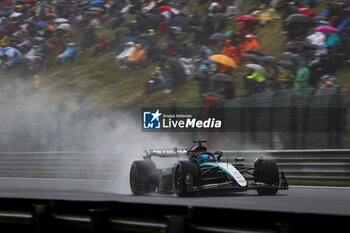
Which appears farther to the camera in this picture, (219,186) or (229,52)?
(229,52)

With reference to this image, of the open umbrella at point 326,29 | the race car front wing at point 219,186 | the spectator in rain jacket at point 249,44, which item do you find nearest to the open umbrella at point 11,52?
the spectator in rain jacket at point 249,44

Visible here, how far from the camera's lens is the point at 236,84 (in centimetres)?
2133

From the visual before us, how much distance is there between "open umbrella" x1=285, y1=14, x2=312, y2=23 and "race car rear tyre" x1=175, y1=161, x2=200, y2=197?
1263 centimetres

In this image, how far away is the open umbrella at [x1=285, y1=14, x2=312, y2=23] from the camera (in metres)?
21.7

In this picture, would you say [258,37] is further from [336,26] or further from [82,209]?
[82,209]

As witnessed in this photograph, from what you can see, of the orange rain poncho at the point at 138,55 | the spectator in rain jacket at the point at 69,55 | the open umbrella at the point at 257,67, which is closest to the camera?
the open umbrella at the point at 257,67

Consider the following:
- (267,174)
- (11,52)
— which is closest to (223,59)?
(267,174)

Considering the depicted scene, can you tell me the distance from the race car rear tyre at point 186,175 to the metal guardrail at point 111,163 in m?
4.50

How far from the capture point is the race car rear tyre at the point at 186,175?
1059 cm

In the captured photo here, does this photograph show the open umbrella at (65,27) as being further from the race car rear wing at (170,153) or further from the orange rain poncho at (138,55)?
the race car rear wing at (170,153)

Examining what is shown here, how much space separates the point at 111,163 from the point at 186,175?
820cm

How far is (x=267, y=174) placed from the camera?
36.2 feet

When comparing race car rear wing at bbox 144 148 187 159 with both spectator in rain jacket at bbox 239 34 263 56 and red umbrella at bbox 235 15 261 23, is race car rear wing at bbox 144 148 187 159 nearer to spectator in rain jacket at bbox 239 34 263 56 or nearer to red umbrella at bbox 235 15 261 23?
spectator in rain jacket at bbox 239 34 263 56

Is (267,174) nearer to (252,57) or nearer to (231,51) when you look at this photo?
(252,57)
